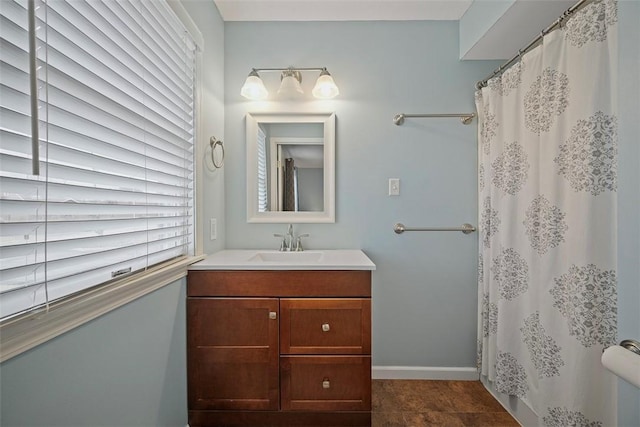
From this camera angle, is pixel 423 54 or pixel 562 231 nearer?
pixel 562 231

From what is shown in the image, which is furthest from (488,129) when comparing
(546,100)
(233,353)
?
(233,353)

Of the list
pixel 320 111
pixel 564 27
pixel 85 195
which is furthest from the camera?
pixel 320 111

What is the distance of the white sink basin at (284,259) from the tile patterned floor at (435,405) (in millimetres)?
908

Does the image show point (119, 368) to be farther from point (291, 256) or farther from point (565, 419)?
point (565, 419)

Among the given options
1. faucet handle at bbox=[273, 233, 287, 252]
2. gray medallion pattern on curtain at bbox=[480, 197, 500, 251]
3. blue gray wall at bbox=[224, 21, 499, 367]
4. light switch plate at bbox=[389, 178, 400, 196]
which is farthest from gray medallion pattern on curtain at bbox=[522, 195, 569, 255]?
faucet handle at bbox=[273, 233, 287, 252]

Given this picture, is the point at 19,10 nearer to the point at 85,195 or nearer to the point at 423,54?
the point at 85,195

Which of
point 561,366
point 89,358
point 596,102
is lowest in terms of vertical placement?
point 561,366

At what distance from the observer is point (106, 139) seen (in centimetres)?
99

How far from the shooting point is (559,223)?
4.31 ft

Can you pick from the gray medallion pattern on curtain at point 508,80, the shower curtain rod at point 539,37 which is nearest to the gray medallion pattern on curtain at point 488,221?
the gray medallion pattern on curtain at point 508,80

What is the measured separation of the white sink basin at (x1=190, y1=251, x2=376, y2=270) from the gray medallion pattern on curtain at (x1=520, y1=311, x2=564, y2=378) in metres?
0.80

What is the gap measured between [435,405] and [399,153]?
1.59m

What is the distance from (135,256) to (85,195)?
327mm

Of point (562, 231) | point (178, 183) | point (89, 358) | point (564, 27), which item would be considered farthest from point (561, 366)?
point (178, 183)
